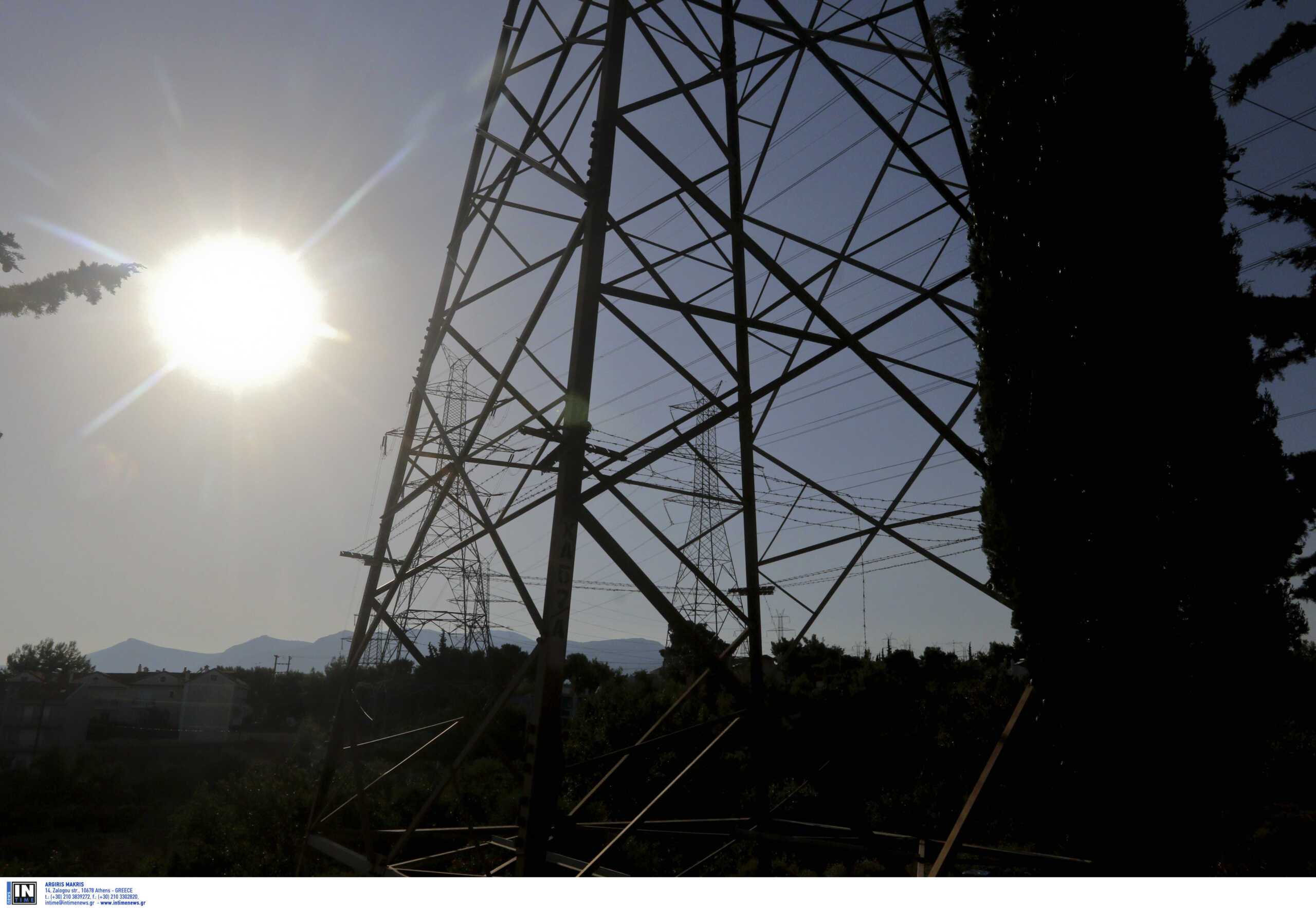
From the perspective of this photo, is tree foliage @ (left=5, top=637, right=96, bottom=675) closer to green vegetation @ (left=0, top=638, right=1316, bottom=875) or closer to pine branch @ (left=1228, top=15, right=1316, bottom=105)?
green vegetation @ (left=0, top=638, right=1316, bottom=875)

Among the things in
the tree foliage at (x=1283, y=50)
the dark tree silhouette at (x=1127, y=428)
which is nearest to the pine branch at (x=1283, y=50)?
the tree foliage at (x=1283, y=50)

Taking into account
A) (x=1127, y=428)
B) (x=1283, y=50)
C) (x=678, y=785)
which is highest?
(x=1283, y=50)

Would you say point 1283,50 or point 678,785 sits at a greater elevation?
point 1283,50

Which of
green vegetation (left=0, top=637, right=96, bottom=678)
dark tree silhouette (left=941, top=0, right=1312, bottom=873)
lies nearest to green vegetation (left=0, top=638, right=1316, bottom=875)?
dark tree silhouette (left=941, top=0, right=1312, bottom=873)

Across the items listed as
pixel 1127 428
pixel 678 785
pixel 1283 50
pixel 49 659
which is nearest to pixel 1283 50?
pixel 1283 50

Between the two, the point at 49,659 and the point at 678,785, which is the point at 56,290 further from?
the point at 49,659

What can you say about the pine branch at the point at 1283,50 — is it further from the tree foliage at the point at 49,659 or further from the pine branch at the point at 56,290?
the tree foliage at the point at 49,659

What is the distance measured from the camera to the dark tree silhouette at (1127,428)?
518 cm

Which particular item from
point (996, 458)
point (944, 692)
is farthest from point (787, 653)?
point (944, 692)

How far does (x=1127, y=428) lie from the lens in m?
5.43

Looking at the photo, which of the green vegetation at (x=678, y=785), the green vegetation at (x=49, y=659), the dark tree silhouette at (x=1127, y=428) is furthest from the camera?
the green vegetation at (x=49, y=659)

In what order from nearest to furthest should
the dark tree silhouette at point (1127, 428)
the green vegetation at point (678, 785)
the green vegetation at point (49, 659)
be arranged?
1. the dark tree silhouette at point (1127, 428)
2. the green vegetation at point (678, 785)
3. the green vegetation at point (49, 659)

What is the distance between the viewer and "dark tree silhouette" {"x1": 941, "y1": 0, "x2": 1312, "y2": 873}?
518cm

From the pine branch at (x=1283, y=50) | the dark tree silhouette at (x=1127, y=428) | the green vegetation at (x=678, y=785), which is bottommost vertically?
the green vegetation at (x=678, y=785)
